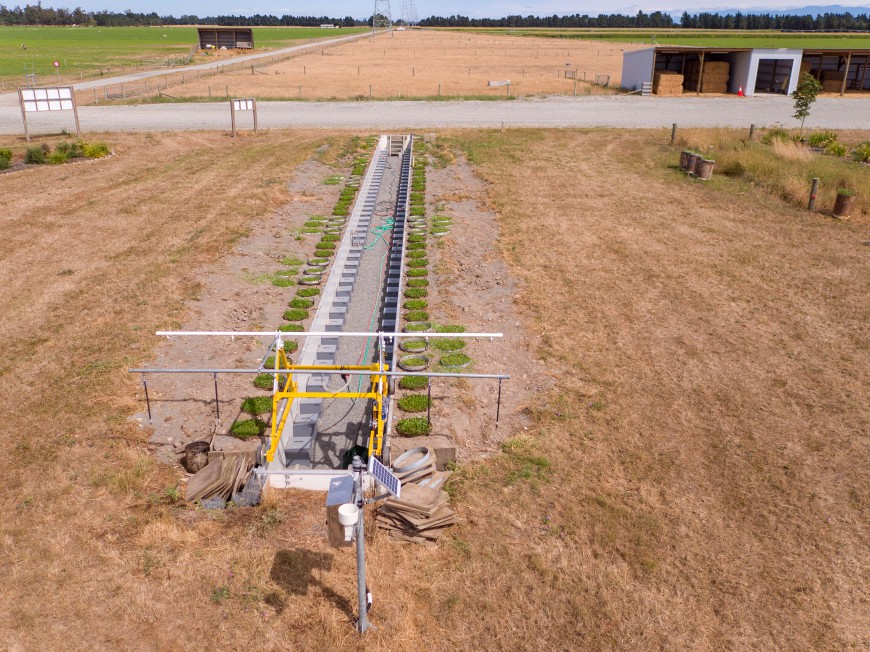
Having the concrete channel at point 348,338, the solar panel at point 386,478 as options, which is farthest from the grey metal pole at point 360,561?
the concrete channel at point 348,338

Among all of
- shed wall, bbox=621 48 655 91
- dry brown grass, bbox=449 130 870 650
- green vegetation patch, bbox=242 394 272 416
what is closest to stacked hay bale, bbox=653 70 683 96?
shed wall, bbox=621 48 655 91

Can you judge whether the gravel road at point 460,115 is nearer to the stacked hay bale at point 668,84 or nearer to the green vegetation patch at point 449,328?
the stacked hay bale at point 668,84

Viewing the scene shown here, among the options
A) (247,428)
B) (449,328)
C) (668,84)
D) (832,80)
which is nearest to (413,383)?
(449,328)

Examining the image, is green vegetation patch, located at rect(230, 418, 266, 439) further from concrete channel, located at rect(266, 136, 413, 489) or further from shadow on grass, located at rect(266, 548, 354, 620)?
shadow on grass, located at rect(266, 548, 354, 620)

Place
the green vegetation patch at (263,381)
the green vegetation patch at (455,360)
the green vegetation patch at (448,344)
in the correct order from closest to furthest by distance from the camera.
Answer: the green vegetation patch at (263,381) < the green vegetation patch at (455,360) < the green vegetation patch at (448,344)

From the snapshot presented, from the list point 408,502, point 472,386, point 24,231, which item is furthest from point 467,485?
point 24,231

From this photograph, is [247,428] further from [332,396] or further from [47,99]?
[47,99]

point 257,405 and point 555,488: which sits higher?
point 257,405
